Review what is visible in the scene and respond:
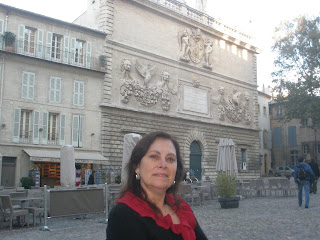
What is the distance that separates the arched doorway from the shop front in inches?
326

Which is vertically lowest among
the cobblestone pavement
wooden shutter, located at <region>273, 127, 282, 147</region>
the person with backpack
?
the cobblestone pavement

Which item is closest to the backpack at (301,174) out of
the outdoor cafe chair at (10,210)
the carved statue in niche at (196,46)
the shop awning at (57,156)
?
the outdoor cafe chair at (10,210)

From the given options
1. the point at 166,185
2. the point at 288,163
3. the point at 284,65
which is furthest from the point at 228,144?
the point at 288,163

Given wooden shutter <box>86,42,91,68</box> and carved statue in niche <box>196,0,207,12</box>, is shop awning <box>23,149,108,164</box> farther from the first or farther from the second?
carved statue in niche <box>196,0,207,12</box>

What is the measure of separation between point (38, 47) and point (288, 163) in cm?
3332

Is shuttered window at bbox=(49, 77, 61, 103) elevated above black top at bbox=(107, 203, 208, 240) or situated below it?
above

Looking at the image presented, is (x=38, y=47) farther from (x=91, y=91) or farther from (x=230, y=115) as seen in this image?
(x=230, y=115)

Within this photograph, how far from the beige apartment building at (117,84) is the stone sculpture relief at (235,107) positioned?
84 millimetres

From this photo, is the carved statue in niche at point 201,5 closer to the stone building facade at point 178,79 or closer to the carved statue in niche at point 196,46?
the stone building facade at point 178,79

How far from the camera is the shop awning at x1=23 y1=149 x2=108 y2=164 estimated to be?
1895 cm

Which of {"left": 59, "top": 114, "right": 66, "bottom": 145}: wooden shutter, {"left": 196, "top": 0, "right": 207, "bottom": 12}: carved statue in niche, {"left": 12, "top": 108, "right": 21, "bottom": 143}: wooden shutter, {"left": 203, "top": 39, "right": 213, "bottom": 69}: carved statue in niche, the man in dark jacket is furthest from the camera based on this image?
{"left": 196, "top": 0, "right": 207, "bottom": 12}: carved statue in niche

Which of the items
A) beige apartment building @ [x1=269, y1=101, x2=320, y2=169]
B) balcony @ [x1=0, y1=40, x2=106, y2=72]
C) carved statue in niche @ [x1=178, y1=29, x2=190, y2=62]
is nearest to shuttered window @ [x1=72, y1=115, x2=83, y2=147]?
balcony @ [x1=0, y1=40, x2=106, y2=72]

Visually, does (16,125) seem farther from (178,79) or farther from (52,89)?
(178,79)

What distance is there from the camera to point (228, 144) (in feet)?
58.1
